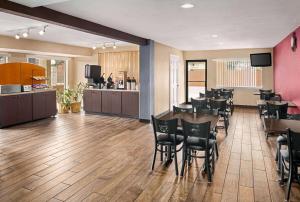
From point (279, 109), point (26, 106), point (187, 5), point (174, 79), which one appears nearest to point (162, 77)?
point (174, 79)

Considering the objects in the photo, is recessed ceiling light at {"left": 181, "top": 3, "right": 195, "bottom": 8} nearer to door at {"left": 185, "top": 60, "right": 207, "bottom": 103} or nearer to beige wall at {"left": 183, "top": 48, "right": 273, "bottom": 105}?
beige wall at {"left": 183, "top": 48, "right": 273, "bottom": 105}

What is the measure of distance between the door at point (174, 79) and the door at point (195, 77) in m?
1.36

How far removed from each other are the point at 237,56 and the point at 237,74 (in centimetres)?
75

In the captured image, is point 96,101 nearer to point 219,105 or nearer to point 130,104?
point 130,104

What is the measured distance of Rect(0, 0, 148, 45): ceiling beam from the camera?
10.7 feet

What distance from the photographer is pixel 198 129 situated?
3.01m

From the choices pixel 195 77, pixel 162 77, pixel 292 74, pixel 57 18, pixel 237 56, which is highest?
pixel 237 56

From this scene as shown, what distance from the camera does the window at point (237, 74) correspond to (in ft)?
31.4

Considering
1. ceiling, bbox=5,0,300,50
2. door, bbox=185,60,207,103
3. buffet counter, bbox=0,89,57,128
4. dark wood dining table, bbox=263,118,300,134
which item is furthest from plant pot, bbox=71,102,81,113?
dark wood dining table, bbox=263,118,300,134

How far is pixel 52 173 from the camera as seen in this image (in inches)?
133

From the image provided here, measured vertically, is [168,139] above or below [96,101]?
below

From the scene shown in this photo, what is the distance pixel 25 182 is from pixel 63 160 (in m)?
0.83

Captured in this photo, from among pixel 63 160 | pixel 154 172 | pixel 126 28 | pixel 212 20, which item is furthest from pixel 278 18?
pixel 63 160

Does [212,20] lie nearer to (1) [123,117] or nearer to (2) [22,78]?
(1) [123,117]
